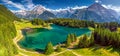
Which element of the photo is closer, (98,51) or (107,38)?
(98,51)

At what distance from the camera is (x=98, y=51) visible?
134 metres

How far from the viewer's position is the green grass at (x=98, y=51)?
131 metres

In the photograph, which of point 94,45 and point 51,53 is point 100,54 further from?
point 51,53

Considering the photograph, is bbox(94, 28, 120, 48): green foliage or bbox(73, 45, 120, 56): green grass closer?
bbox(73, 45, 120, 56): green grass

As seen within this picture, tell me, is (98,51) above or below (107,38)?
below

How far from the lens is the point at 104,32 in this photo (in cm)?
15638

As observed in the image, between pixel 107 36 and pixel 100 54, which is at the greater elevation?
pixel 107 36

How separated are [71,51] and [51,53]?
1353 centimetres

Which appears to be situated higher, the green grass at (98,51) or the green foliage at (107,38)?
the green foliage at (107,38)

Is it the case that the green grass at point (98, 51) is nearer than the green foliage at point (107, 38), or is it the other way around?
the green grass at point (98, 51)

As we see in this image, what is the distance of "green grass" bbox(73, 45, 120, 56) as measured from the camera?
13075 centimetres

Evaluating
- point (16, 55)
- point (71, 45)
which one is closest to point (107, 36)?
point (71, 45)

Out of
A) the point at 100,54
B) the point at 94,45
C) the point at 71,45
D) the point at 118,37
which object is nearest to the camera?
the point at 100,54

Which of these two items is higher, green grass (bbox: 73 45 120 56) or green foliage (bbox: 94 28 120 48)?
green foliage (bbox: 94 28 120 48)
